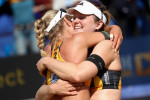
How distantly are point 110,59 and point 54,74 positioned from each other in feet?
1.82

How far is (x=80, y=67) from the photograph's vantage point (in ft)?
10.4

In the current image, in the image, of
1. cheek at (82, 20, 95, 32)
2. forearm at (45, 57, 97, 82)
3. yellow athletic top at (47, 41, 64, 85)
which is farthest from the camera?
cheek at (82, 20, 95, 32)

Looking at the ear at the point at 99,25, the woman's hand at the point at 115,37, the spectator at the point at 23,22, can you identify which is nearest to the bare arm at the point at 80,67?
the woman's hand at the point at 115,37

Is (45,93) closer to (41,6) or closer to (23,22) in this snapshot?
(23,22)

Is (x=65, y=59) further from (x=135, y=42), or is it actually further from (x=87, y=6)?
(x=135, y=42)

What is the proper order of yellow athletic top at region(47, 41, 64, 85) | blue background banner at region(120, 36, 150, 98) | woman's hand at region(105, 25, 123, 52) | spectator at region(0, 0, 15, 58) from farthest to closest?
spectator at region(0, 0, 15, 58)
blue background banner at region(120, 36, 150, 98)
woman's hand at region(105, 25, 123, 52)
yellow athletic top at region(47, 41, 64, 85)

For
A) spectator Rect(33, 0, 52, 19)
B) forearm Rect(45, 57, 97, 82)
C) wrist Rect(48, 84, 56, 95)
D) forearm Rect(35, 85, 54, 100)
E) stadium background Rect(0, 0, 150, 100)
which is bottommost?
stadium background Rect(0, 0, 150, 100)

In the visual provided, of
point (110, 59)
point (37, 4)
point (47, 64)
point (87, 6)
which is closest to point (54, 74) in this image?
point (47, 64)

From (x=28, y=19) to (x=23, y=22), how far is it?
0.46ft

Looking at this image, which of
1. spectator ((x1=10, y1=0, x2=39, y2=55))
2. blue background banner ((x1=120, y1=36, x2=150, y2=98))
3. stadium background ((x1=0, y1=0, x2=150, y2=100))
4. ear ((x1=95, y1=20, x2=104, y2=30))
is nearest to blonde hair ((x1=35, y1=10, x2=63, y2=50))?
ear ((x1=95, y1=20, x2=104, y2=30))

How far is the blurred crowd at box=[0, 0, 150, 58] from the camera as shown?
8195mm

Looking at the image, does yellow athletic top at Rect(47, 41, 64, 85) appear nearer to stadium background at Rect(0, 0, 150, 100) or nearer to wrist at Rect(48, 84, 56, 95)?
wrist at Rect(48, 84, 56, 95)

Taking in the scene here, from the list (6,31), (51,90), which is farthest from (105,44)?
(6,31)

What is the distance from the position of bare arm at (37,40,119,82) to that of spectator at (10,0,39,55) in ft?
15.9
